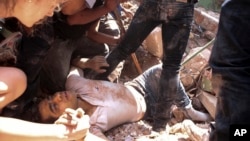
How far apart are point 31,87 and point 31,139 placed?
716mm

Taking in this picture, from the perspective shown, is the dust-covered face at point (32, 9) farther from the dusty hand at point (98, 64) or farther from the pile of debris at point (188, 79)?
the pile of debris at point (188, 79)

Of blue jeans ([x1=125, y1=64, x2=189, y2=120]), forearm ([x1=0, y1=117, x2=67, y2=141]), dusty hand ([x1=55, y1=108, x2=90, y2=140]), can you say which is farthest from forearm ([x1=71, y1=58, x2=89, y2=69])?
forearm ([x1=0, y1=117, x2=67, y2=141])

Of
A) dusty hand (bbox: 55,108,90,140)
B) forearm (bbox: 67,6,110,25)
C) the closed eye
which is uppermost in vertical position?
forearm (bbox: 67,6,110,25)

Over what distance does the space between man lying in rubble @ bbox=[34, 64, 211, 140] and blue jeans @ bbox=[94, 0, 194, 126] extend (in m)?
0.20

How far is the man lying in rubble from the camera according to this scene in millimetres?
2246

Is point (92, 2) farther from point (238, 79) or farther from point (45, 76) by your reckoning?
point (238, 79)

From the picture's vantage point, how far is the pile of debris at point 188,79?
2.50 meters

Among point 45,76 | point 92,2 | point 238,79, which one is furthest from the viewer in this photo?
point 45,76

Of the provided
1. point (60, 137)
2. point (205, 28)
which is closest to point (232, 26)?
point (60, 137)

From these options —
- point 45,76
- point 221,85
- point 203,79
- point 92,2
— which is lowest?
point 203,79

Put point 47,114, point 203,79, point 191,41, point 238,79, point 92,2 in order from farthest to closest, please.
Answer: point 191,41 < point 203,79 < point 92,2 < point 47,114 < point 238,79

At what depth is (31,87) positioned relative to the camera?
229cm

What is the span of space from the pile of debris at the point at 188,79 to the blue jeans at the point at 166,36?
6.1 inches

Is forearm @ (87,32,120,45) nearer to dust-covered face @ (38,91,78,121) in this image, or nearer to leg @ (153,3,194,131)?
leg @ (153,3,194,131)
